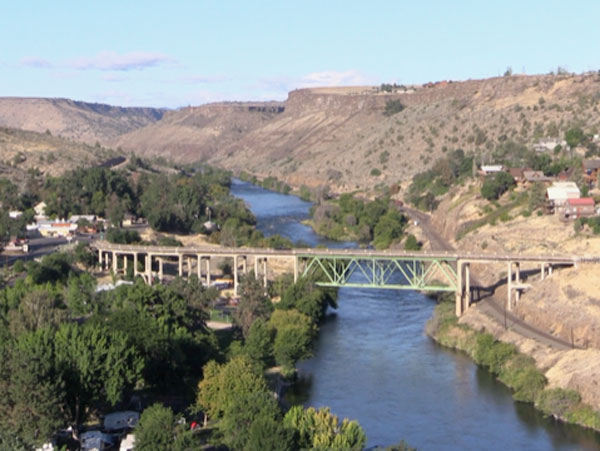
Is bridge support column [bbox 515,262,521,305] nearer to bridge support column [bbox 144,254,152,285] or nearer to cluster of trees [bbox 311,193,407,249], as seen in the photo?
bridge support column [bbox 144,254,152,285]

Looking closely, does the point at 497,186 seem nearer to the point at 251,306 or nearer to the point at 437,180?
the point at 437,180

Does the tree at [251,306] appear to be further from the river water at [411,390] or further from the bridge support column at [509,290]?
the bridge support column at [509,290]

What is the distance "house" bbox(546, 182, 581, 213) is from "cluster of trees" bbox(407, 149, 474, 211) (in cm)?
3123

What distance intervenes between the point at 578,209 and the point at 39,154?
303 ft

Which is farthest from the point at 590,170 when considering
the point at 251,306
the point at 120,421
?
the point at 120,421

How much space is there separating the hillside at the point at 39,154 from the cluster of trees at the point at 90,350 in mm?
75236

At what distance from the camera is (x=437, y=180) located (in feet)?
451

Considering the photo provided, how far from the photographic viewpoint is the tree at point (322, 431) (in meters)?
43.1

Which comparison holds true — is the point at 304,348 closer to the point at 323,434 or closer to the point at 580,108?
the point at 323,434

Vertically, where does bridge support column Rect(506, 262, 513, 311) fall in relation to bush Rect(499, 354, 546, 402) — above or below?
above

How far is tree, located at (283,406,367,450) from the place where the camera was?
43.1m

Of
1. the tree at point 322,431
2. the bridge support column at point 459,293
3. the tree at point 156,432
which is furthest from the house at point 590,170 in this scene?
the tree at point 156,432

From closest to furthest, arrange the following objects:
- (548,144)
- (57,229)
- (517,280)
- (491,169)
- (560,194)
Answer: (517,280), (560,194), (57,229), (491,169), (548,144)

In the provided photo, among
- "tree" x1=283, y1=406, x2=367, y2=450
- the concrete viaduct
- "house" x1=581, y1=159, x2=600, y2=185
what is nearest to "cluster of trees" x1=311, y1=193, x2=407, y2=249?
the concrete viaduct
